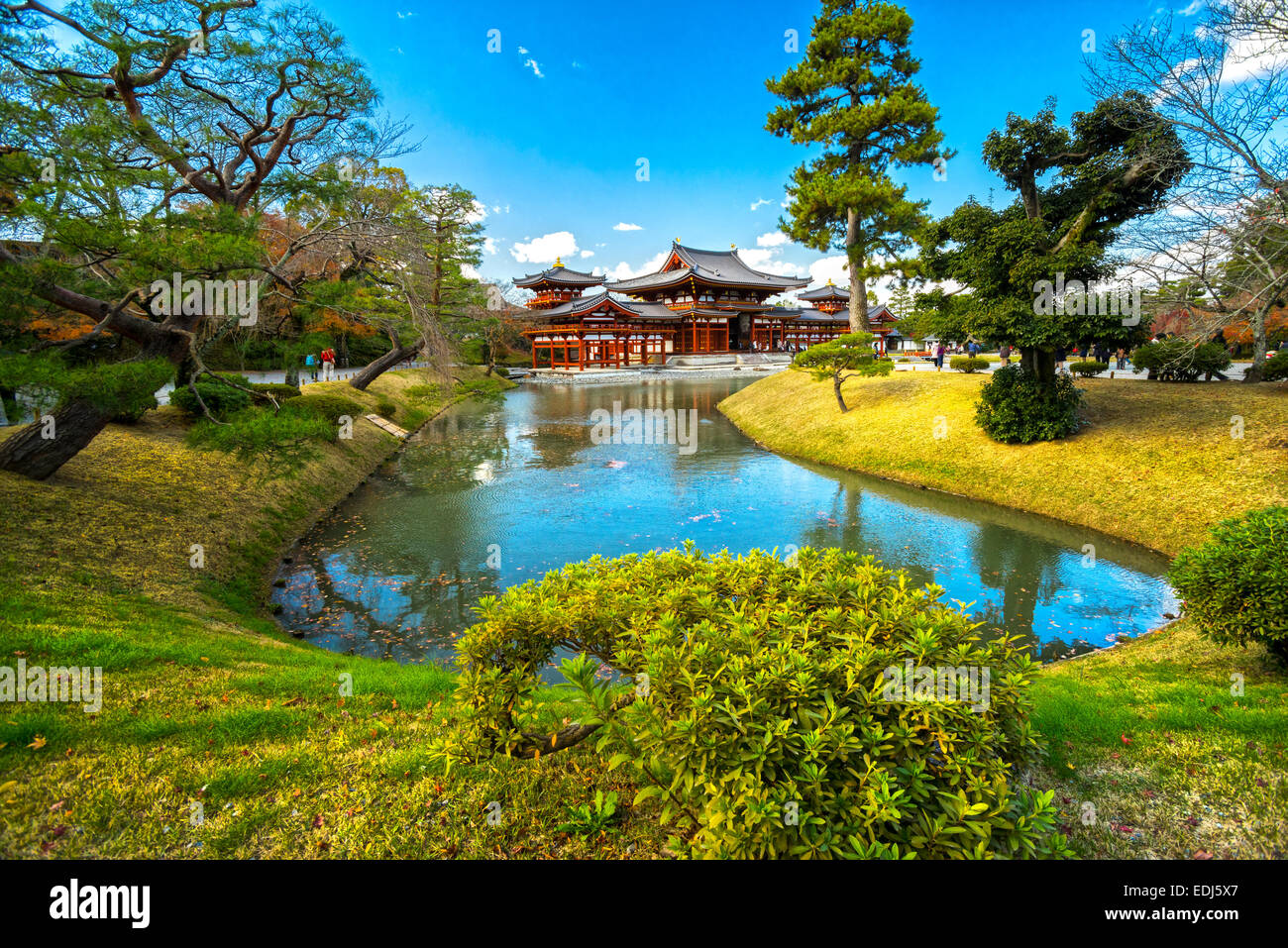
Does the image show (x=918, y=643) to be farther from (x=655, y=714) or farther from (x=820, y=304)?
(x=820, y=304)

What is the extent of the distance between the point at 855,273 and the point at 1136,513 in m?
16.9

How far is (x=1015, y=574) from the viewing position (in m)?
9.33

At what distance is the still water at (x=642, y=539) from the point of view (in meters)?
7.89

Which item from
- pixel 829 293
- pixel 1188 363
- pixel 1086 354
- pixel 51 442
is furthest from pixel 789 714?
pixel 829 293

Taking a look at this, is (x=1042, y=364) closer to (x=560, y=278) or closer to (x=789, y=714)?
(x=789, y=714)

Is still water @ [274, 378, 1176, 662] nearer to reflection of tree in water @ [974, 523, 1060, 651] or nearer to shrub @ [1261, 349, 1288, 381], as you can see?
reflection of tree in water @ [974, 523, 1060, 651]

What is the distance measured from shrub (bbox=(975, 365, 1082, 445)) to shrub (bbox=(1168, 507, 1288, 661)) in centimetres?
973

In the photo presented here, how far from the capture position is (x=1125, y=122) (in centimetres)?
1165

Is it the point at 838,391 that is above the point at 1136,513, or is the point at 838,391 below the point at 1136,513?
above

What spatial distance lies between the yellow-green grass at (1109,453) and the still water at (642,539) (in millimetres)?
836

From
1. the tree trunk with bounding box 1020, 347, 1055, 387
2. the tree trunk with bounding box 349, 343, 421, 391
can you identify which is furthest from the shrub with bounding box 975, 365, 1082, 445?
the tree trunk with bounding box 349, 343, 421, 391

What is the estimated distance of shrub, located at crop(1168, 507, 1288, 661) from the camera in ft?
15.0

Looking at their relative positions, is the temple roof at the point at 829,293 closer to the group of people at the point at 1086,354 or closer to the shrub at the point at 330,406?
the group of people at the point at 1086,354

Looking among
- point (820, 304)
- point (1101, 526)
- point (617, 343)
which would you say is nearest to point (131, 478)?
point (1101, 526)
